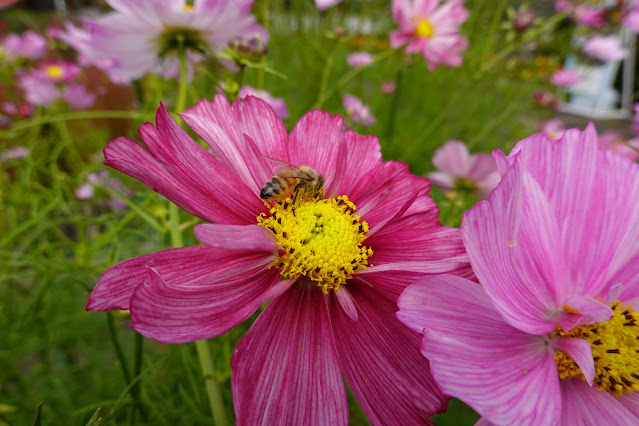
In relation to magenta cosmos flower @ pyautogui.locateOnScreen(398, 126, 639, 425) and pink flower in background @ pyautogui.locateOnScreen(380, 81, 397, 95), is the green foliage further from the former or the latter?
magenta cosmos flower @ pyautogui.locateOnScreen(398, 126, 639, 425)

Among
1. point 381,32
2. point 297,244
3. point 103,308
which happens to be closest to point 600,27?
point 381,32

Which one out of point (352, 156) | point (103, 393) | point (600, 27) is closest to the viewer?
point (352, 156)

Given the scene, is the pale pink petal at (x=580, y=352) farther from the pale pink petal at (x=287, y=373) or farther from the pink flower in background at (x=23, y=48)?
the pink flower in background at (x=23, y=48)

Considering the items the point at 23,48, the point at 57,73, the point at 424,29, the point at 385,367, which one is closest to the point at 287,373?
the point at 385,367

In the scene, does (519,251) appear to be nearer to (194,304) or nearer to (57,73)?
(194,304)

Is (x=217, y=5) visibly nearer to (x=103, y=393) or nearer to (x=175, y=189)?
(x=175, y=189)

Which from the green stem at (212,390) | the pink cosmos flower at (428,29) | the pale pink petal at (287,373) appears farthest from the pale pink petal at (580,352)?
the pink cosmos flower at (428,29)
